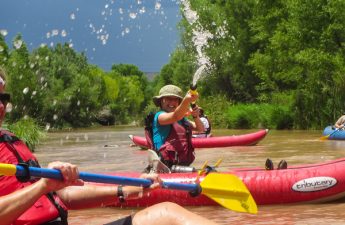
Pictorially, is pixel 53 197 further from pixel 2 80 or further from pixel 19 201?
pixel 2 80

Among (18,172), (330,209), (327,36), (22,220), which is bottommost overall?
(330,209)

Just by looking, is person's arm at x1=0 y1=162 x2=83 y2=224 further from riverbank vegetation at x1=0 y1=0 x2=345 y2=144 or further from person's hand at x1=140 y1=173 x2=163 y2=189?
riverbank vegetation at x1=0 y1=0 x2=345 y2=144

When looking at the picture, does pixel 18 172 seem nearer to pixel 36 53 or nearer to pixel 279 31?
pixel 279 31

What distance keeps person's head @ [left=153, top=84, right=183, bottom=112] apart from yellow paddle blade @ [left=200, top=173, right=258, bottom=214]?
298 cm

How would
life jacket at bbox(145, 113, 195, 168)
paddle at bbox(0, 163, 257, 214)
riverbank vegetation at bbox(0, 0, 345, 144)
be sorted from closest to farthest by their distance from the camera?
1. paddle at bbox(0, 163, 257, 214)
2. life jacket at bbox(145, 113, 195, 168)
3. riverbank vegetation at bbox(0, 0, 345, 144)

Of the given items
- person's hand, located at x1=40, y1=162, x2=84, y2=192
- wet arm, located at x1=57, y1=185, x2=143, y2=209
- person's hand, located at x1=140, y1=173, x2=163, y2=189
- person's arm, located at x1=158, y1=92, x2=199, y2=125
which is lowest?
wet arm, located at x1=57, y1=185, x2=143, y2=209

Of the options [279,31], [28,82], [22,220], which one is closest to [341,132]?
[279,31]

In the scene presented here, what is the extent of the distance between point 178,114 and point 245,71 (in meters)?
32.3

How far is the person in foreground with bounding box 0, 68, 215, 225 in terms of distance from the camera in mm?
2658

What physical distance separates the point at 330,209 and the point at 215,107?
28989 millimetres

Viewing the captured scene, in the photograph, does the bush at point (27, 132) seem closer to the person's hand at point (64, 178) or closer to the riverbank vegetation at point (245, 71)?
the riverbank vegetation at point (245, 71)

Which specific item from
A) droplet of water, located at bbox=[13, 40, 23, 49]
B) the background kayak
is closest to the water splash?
droplet of water, located at bbox=[13, 40, 23, 49]

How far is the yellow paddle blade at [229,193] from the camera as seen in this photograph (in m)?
3.60

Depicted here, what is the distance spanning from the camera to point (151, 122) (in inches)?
270
